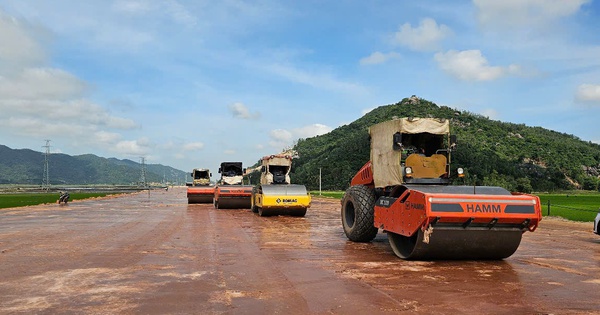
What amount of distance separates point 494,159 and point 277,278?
68058mm

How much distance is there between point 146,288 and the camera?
6.66 m

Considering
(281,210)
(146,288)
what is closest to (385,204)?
(146,288)

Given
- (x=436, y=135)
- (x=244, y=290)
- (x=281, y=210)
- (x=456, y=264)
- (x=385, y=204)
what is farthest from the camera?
(x=281, y=210)

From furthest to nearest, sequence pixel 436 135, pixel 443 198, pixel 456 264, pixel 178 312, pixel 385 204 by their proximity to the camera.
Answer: pixel 436 135 → pixel 385 204 → pixel 456 264 → pixel 443 198 → pixel 178 312

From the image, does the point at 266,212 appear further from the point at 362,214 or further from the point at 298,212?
the point at 362,214

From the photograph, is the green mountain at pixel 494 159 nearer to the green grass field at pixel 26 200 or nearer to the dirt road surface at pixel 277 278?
the green grass field at pixel 26 200

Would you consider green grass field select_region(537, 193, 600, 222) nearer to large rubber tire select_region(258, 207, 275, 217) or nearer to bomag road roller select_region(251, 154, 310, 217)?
bomag road roller select_region(251, 154, 310, 217)

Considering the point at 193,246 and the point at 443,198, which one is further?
the point at 193,246

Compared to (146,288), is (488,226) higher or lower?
higher

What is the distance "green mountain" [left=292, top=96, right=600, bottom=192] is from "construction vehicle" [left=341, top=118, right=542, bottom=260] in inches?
1903

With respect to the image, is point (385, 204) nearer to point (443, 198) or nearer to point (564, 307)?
point (443, 198)

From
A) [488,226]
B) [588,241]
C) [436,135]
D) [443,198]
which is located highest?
[436,135]

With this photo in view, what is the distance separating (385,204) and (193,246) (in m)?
4.73

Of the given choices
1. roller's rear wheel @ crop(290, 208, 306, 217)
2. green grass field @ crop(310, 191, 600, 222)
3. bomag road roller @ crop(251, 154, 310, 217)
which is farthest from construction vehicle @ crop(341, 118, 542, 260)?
green grass field @ crop(310, 191, 600, 222)
